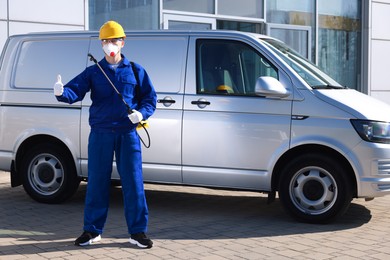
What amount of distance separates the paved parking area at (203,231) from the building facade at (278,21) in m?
3.77

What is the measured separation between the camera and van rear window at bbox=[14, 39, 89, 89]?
772 centimetres

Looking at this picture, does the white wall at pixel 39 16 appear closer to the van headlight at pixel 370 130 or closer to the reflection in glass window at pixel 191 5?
the reflection in glass window at pixel 191 5

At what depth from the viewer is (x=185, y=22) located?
43.0 ft

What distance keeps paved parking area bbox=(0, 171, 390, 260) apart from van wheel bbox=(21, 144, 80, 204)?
0.47ft

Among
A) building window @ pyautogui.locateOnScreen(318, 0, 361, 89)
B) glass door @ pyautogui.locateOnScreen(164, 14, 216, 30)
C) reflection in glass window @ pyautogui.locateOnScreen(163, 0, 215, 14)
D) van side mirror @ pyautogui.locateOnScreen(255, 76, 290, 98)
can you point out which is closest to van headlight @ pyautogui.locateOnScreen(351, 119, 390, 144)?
van side mirror @ pyautogui.locateOnScreen(255, 76, 290, 98)

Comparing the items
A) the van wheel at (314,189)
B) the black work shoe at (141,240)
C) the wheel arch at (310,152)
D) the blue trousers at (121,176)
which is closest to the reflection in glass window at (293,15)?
the wheel arch at (310,152)

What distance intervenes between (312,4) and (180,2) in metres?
4.04

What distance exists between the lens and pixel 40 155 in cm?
780

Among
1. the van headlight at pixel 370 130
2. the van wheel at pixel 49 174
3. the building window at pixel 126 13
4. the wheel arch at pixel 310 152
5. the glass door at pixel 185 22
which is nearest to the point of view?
the van headlight at pixel 370 130

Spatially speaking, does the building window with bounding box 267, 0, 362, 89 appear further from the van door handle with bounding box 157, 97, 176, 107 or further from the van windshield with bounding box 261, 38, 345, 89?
the van door handle with bounding box 157, 97, 176, 107

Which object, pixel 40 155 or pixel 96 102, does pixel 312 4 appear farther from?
pixel 96 102

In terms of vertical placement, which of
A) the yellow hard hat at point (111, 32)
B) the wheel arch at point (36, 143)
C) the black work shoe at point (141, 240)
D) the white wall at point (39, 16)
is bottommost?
the black work shoe at point (141, 240)

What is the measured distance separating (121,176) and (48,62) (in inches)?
98.9

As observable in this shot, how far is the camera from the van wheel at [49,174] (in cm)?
770
